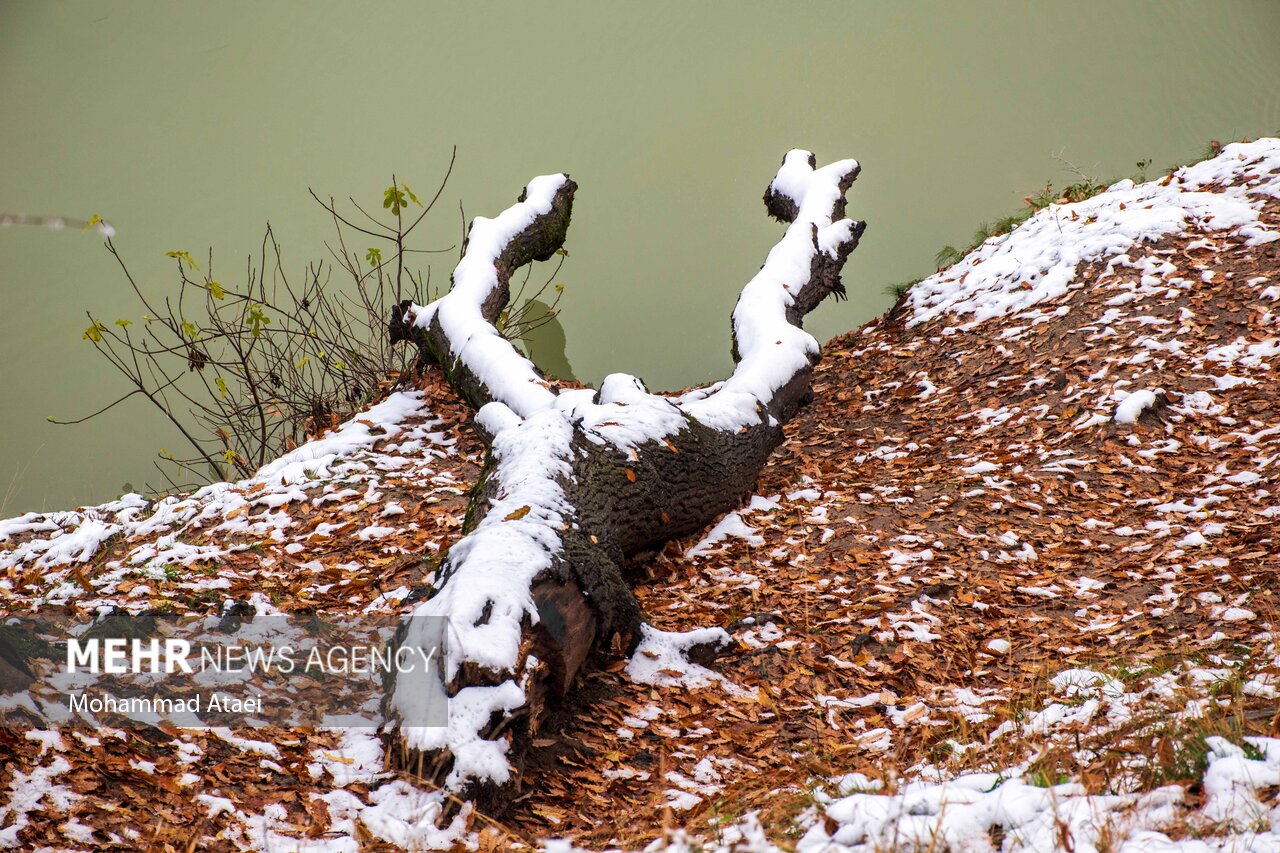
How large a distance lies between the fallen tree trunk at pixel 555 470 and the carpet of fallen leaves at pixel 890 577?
214 mm

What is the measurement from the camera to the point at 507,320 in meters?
7.50

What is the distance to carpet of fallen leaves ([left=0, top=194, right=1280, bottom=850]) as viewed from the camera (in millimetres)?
2471

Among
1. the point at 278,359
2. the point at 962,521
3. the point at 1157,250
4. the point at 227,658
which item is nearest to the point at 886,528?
the point at 962,521

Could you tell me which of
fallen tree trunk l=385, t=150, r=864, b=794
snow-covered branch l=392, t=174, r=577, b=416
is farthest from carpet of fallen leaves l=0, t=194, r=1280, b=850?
snow-covered branch l=392, t=174, r=577, b=416

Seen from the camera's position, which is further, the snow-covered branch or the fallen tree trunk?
the snow-covered branch

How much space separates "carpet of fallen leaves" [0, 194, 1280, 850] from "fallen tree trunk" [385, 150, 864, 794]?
21cm

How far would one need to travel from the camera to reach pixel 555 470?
379cm

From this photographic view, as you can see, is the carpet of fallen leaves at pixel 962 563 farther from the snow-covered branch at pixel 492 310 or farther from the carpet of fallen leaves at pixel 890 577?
the snow-covered branch at pixel 492 310

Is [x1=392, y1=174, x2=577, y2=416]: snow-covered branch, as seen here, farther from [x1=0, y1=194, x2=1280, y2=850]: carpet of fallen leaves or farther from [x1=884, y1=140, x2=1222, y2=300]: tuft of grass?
[x1=884, y1=140, x2=1222, y2=300]: tuft of grass

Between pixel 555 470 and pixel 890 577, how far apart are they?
164 cm

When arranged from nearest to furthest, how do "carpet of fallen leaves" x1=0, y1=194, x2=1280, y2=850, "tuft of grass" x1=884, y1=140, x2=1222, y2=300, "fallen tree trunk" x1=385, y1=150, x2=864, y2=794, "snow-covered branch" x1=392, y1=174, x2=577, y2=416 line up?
"carpet of fallen leaves" x1=0, y1=194, x2=1280, y2=850 < "fallen tree trunk" x1=385, y1=150, x2=864, y2=794 < "snow-covered branch" x1=392, y1=174, x2=577, y2=416 < "tuft of grass" x1=884, y1=140, x2=1222, y2=300

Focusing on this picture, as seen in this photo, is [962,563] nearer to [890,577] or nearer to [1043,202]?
[890,577]

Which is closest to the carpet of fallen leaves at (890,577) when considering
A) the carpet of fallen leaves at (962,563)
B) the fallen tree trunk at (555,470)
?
the carpet of fallen leaves at (962,563)

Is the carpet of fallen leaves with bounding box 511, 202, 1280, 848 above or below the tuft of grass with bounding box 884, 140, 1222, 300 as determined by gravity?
below
